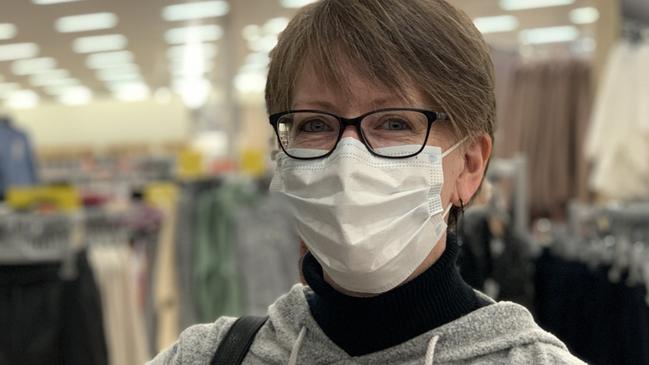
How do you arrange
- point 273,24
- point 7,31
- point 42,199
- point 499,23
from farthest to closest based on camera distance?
point 499,23
point 273,24
point 7,31
point 42,199

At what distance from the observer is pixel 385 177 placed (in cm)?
100

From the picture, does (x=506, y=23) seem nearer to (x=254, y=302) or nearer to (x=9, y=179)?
(x=9, y=179)

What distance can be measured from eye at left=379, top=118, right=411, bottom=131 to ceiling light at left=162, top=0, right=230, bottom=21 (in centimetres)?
927

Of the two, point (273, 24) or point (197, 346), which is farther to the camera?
point (273, 24)

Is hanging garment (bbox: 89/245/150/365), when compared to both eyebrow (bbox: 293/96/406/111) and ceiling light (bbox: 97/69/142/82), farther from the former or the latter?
ceiling light (bbox: 97/69/142/82)

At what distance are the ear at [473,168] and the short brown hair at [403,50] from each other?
0.02 metres

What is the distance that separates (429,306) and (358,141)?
0.72 feet

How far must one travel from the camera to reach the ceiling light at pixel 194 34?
12031 millimetres

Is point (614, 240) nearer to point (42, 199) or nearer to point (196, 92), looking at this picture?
point (42, 199)

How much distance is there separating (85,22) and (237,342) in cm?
1102

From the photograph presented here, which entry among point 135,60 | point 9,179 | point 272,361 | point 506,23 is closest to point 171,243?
point 272,361

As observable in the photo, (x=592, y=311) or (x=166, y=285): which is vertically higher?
(x=592, y=311)

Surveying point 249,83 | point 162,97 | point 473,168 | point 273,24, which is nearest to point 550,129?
point 473,168

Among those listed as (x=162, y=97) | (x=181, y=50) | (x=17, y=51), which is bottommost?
(x=162, y=97)
